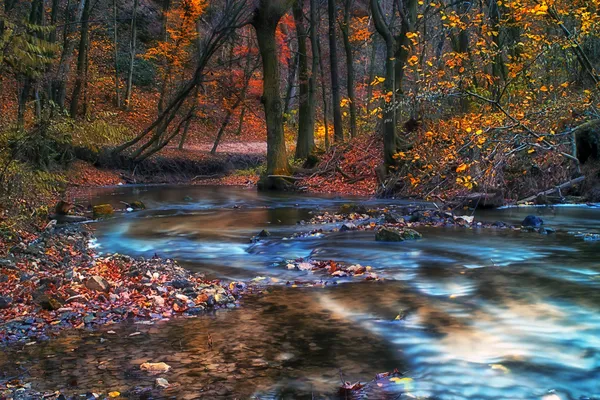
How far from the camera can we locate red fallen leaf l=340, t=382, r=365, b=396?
487cm

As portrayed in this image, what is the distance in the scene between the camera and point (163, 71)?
Result: 36.2m

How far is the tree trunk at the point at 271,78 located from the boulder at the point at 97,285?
17.3 meters

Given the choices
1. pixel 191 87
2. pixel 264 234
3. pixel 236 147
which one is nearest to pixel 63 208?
pixel 264 234

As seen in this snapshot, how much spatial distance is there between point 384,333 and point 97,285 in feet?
12.6

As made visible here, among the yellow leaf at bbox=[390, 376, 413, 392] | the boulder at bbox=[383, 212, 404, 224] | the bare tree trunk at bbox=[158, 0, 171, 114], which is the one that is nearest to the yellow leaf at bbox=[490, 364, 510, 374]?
the yellow leaf at bbox=[390, 376, 413, 392]

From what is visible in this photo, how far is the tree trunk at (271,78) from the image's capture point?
23.4m

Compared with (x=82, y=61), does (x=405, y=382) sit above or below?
below

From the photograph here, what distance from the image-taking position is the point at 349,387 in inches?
194

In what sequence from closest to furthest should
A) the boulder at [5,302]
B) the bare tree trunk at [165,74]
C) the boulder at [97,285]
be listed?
the boulder at [5,302] → the boulder at [97,285] → the bare tree trunk at [165,74]

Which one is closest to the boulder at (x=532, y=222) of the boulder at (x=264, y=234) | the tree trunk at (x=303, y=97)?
the boulder at (x=264, y=234)

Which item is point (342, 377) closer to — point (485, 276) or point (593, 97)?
point (485, 276)

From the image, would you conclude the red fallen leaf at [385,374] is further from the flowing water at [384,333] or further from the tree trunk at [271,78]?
the tree trunk at [271,78]

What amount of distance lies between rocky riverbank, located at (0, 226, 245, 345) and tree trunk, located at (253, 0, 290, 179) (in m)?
15.3

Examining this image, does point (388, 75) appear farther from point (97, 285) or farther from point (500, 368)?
point (500, 368)
